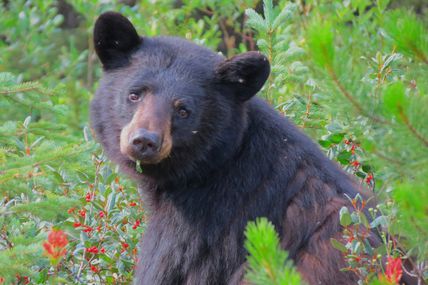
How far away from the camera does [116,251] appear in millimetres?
5293

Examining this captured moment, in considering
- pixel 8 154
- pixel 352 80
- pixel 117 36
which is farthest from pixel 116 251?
pixel 352 80

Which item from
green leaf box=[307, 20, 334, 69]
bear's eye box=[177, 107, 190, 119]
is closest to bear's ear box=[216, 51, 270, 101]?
bear's eye box=[177, 107, 190, 119]

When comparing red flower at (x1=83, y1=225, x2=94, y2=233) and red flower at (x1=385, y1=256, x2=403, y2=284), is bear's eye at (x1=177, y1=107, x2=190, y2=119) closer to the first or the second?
red flower at (x1=83, y1=225, x2=94, y2=233)

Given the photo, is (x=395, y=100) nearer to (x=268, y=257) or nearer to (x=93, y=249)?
(x=268, y=257)

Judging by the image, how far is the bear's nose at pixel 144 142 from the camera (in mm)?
4656

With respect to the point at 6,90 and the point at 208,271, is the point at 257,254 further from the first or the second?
the point at 6,90

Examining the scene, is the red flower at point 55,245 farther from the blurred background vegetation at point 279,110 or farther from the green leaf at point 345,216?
the green leaf at point 345,216

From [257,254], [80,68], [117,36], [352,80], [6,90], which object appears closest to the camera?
[257,254]

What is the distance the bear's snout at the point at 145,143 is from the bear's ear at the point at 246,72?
1.98 feet

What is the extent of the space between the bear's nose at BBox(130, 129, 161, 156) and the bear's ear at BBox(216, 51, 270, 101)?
2.05 feet

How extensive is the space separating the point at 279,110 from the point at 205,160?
1.18 metres

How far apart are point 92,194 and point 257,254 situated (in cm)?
247

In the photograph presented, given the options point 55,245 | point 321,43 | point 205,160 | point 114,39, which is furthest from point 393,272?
point 114,39

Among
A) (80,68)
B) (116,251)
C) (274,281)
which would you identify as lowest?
(80,68)
